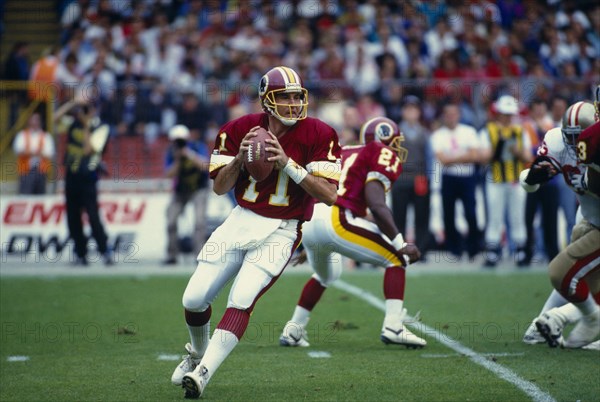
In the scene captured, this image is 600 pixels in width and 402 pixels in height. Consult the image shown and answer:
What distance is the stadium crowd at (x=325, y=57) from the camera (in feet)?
46.8

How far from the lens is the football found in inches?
205

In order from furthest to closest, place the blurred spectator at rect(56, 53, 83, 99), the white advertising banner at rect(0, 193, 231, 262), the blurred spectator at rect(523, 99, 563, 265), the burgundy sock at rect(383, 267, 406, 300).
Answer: the blurred spectator at rect(56, 53, 83, 99) → the white advertising banner at rect(0, 193, 231, 262) → the blurred spectator at rect(523, 99, 563, 265) → the burgundy sock at rect(383, 267, 406, 300)

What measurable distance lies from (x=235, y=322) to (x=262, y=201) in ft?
2.41

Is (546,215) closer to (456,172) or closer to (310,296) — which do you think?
(456,172)

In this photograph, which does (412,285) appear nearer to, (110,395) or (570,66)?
(110,395)

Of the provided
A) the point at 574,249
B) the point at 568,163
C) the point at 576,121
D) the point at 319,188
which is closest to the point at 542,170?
the point at 568,163

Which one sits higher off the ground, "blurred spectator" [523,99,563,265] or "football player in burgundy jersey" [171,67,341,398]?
"football player in burgundy jersey" [171,67,341,398]

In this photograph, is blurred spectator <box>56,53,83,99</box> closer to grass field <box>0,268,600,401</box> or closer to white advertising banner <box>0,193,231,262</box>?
white advertising banner <box>0,193,231,262</box>

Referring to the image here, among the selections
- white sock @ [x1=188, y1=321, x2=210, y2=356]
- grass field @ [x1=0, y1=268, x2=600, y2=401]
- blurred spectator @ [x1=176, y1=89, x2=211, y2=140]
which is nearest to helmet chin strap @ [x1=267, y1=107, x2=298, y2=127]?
white sock @ [x1=188, y1=321, x2=210, y2=356]

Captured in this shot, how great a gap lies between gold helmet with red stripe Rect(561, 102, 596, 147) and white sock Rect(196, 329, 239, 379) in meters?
2.59

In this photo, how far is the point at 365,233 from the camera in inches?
282

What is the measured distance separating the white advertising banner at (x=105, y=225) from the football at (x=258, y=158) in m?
7.85

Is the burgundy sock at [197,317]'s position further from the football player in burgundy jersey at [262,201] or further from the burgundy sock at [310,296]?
the burgundy sock at [310,296]

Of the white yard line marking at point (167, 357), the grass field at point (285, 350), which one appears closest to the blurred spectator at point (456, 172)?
the grass field at point (285, 350)
